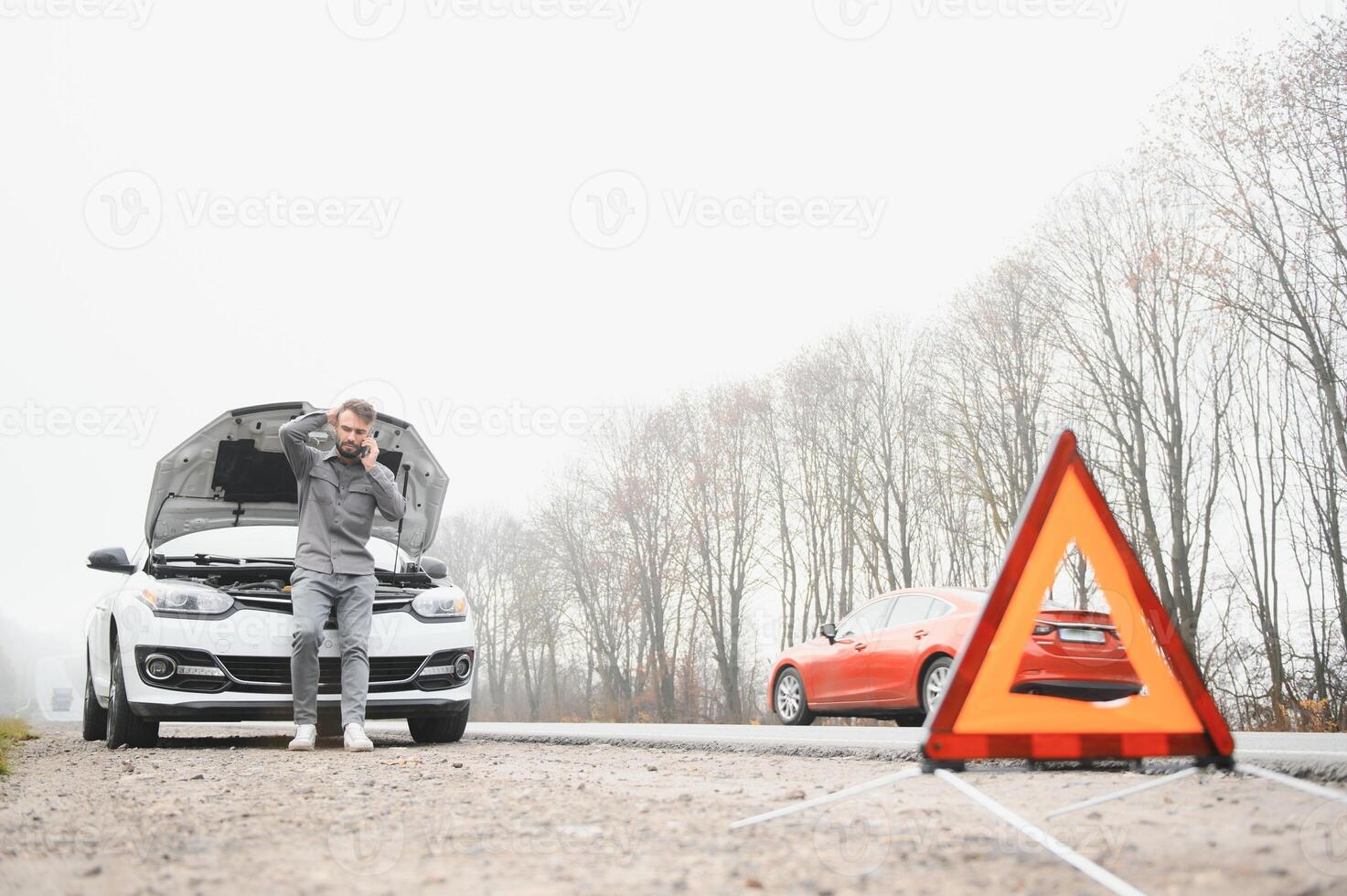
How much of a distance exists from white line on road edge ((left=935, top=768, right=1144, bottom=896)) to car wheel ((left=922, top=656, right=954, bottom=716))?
615 cm

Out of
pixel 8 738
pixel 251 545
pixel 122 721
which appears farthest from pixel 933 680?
pixel 8 738

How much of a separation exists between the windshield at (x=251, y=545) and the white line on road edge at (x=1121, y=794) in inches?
236

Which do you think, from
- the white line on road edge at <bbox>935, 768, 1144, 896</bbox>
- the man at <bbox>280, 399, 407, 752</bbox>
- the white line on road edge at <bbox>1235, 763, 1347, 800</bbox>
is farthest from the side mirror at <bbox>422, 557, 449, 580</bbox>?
the white line on road edge at <bbox>1235, 763, 1347, 800</bbox>

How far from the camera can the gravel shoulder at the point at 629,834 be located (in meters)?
2.69

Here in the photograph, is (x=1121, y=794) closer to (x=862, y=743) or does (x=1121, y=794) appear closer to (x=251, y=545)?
(x=862, y=743)

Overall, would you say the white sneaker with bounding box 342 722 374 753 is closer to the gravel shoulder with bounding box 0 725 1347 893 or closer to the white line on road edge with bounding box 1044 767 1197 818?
the gravel shoulder with bounding box 0 725 1347 893

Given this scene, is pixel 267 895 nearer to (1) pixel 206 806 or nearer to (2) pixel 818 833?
(2) pixel 818 833

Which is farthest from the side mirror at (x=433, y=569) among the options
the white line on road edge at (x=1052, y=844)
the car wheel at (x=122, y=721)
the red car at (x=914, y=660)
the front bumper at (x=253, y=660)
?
the white line on road edge at (x=1052, y=844)

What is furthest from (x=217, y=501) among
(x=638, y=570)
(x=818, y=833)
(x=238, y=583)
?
(x=638, y=570)

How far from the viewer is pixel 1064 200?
27.1 m

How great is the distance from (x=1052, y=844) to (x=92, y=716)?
8.47 m

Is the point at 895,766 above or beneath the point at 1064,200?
beneath

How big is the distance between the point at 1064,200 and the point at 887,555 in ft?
48.3

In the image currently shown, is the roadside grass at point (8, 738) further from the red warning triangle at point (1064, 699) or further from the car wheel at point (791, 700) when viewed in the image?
the car wheel at point (791, 700)
